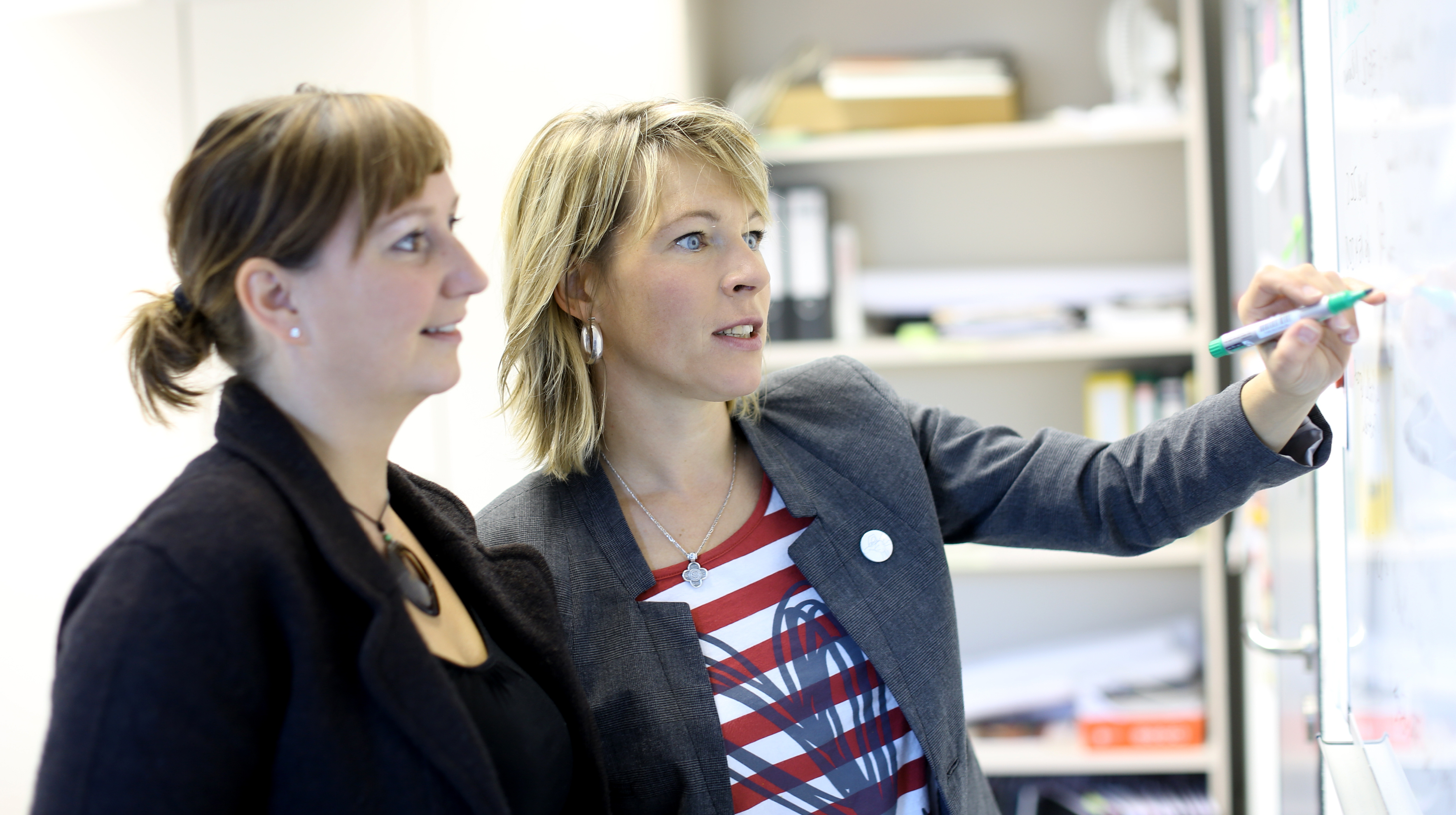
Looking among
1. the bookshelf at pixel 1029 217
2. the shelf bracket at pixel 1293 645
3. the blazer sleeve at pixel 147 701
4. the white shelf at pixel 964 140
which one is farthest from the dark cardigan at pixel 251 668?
the white shelf at pixel 964 140

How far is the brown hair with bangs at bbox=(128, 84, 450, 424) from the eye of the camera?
0.80 metres

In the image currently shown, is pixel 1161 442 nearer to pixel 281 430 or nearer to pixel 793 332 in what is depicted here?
pixel 281 430

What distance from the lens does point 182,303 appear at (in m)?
0.86

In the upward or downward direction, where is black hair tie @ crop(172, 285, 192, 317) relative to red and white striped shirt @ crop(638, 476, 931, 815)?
upward

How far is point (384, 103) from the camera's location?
2.85 feet

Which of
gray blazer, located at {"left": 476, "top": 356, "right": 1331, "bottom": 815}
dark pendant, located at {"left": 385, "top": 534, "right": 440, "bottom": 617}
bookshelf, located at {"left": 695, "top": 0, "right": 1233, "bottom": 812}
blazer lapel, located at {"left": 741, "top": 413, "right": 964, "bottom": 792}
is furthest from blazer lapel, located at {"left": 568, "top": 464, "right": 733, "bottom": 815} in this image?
bookshelf, located at {"left": 695, "top": 0, "right": 1233, "bottom": 812}

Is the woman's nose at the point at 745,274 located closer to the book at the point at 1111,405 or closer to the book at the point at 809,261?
the book at the point at 809,261

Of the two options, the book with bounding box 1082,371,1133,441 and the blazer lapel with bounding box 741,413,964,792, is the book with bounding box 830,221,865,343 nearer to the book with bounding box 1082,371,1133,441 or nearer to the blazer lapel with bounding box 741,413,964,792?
the book with bounding box 1082,371,1133,441

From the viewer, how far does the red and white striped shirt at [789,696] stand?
1.17m

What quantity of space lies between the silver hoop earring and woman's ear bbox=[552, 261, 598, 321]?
0.4 inches

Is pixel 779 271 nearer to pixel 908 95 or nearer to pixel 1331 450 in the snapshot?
pixel 908 95

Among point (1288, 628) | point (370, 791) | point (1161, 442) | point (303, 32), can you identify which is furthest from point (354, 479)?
point (303, 32)

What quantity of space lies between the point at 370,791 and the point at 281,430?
28cm

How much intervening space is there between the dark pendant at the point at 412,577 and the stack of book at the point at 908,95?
1.82m
